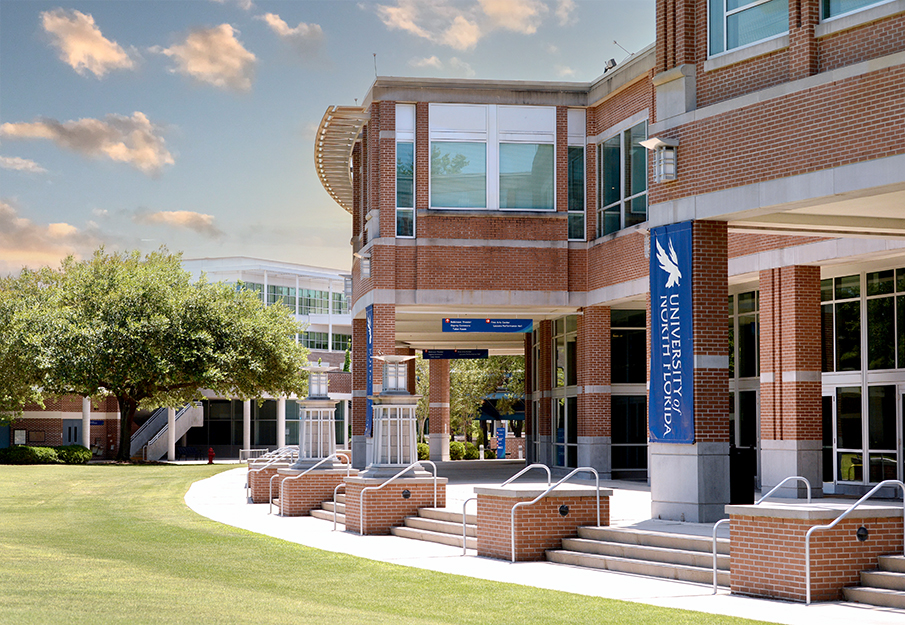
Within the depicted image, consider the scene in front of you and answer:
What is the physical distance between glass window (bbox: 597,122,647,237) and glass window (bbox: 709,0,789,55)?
401 inches

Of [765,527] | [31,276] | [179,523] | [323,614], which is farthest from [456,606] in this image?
[31,276]

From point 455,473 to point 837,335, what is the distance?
13.5m

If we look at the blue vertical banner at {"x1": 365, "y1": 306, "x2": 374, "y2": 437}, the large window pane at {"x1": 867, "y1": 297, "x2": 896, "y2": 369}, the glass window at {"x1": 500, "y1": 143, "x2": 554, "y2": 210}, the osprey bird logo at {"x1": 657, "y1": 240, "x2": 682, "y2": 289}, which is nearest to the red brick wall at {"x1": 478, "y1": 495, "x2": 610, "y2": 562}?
the osprey bird logo at {"x1": 657, "y1": 240, "x2": 682, "y2": 289}

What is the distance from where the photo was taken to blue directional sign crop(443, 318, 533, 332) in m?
30.0

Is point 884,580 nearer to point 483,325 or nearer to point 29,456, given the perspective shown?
point 483,325

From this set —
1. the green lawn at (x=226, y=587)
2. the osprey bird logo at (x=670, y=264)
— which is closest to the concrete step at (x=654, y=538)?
the green lawn at (x=226, y=587)

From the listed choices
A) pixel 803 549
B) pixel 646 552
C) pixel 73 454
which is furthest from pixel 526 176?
pixel 73 454

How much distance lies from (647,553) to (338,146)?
2268 centimetres

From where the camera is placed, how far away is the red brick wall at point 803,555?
35.4 ft

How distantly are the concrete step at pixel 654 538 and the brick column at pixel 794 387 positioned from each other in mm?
7683

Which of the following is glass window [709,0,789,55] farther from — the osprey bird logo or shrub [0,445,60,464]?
shrub [0,445,60,464]

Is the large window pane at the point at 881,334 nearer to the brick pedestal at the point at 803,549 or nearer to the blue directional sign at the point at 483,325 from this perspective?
the blue directional sign at the point at 483,325

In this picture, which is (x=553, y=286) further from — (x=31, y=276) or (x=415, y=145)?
(x=31, y=276)

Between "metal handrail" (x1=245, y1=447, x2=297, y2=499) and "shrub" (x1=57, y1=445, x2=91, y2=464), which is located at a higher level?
"metal handrail" (x1=245, y1=447, x2=297, y2=499)
